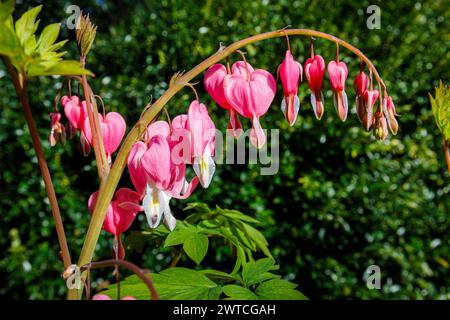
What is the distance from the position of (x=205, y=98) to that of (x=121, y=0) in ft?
9.22

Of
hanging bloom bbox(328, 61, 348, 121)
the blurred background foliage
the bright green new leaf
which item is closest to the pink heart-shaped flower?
hanging bloom bbox(328, 61, 348, 121)

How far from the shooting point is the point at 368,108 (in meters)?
0.87

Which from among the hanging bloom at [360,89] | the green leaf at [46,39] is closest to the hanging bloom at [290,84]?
the hanging bloom at [360,89]

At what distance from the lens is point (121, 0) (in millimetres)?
5117

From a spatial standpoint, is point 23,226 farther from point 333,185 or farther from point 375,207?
point 375,207

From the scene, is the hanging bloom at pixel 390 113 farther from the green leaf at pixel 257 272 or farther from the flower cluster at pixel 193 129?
the green leaf at pixel 257 272

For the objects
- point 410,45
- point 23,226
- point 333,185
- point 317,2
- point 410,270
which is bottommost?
point 410,270

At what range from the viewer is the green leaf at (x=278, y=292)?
734mm

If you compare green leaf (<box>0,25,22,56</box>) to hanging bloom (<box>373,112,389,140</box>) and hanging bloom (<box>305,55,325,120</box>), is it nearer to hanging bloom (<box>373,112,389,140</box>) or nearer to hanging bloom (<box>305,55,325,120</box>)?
hanging bloom (<box>305,55,325,120</box>)

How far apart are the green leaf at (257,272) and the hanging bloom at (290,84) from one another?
216 mm

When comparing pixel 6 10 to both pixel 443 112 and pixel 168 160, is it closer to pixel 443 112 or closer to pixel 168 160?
pixel 168 160

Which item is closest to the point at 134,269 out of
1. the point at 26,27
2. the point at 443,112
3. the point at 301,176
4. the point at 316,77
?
the point at 26,27
